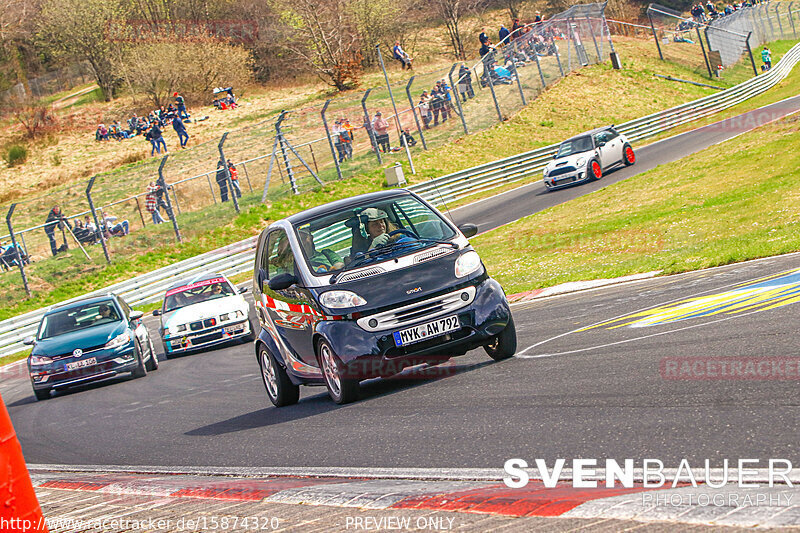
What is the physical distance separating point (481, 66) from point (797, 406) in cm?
4132

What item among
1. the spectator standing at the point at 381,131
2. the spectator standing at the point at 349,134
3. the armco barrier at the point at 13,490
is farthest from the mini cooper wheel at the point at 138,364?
the spectator standing at the point at 381,131

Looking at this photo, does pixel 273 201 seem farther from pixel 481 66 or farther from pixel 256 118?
pixel 256 118

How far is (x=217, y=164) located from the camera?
35812mm

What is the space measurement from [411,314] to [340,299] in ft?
2.21

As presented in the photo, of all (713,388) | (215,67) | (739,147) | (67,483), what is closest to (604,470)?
(713,388)

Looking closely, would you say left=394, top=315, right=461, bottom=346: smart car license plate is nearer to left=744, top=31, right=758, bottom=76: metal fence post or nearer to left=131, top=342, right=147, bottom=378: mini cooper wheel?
left=131, top=342, right=147, bottom=378: mini cooper wheel

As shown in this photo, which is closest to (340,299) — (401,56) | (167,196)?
(167,196)

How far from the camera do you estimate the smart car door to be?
8656 mm

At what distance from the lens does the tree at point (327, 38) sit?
216 feet

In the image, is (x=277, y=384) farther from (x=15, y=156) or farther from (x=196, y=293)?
(x=15, y=156)

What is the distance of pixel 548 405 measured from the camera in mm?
6539

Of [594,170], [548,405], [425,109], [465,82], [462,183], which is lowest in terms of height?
[462,183]

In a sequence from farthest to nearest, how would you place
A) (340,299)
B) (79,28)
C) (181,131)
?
(79,28)
(181,131)
(340,299)

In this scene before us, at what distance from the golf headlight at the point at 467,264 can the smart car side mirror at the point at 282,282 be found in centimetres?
162
